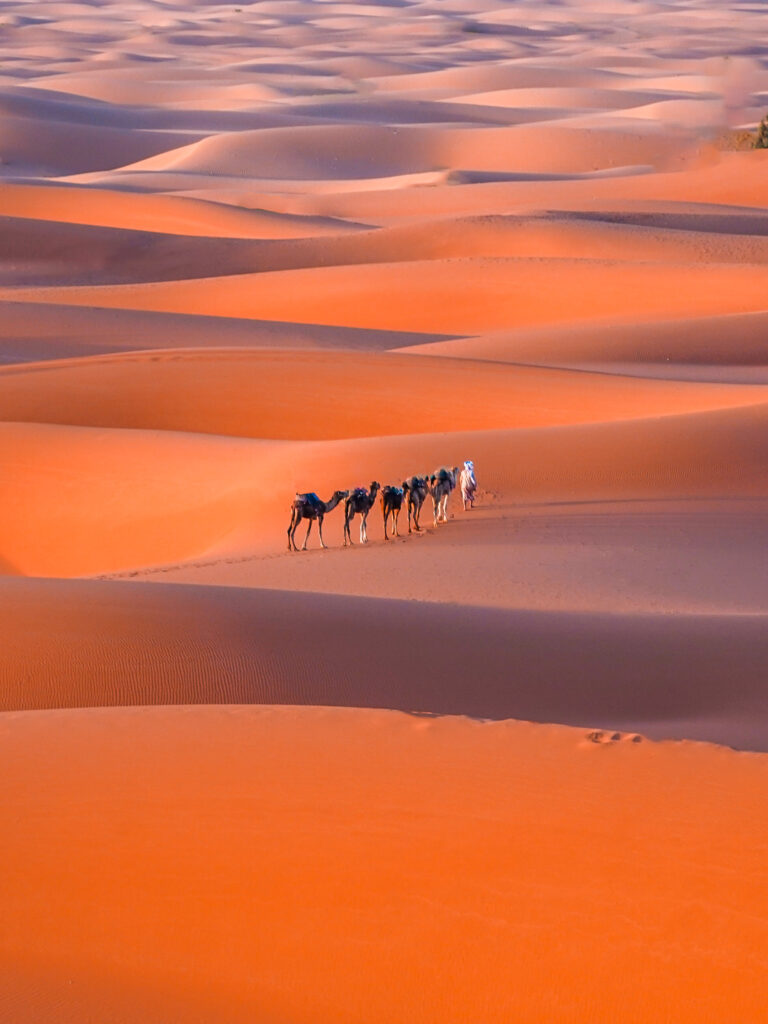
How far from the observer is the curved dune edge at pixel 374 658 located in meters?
6.18

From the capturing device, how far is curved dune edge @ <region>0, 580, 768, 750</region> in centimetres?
618

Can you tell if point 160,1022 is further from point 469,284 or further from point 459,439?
point 469,284

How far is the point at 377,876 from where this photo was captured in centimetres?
391

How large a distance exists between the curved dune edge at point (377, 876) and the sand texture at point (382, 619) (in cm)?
1

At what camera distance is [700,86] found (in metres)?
66.5

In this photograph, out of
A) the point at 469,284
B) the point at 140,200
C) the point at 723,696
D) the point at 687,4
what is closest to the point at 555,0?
the point at 687,4

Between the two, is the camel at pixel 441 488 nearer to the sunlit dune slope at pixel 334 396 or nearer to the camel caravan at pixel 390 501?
the camel caravan at pixel 390 501

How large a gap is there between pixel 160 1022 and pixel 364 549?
7116 millimetres

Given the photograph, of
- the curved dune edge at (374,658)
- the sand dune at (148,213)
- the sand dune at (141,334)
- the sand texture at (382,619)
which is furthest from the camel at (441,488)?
the sand dune at (148,213)

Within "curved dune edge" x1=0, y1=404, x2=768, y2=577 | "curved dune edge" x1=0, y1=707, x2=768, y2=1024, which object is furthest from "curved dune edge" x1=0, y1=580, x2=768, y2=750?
"curved dune edge" x1=0, y1=404, x2=768, y2=577

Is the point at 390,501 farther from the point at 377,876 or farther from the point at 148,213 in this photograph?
the point at 148,213

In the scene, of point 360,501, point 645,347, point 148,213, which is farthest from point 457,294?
point 360,501

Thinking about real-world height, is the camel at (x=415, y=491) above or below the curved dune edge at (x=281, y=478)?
above

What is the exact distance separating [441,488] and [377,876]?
22.5ft
